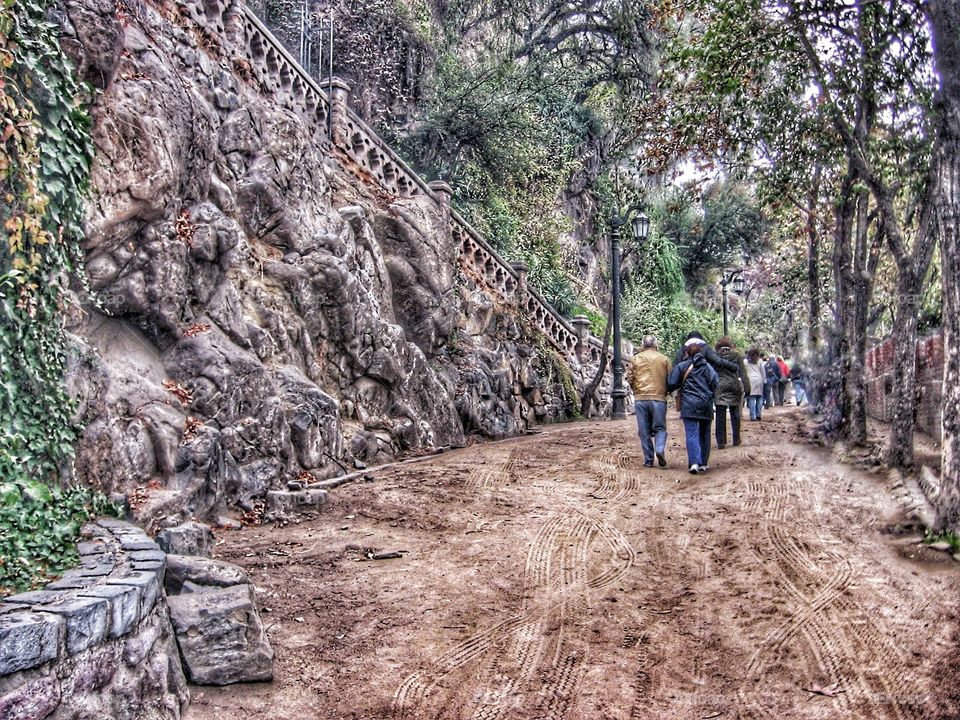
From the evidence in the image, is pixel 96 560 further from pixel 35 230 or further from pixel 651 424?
pixel 651 424

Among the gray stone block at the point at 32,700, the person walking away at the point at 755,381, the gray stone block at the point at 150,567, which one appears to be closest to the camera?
the gray stone block at the point at 32,700

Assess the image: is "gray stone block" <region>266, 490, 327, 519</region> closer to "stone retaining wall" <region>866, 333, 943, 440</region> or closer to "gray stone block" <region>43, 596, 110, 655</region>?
"gray stone block" <region>43, 596, 110, 655</region>

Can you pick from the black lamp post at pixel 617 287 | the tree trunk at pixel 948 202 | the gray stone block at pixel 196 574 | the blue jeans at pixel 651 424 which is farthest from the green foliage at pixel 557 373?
the gray stone block at pixel 196 574

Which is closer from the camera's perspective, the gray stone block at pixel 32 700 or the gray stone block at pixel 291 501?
the gray stone block at pixel 32 700

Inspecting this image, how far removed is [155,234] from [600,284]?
2369 cm

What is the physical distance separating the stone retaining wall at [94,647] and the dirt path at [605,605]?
0.48 meters

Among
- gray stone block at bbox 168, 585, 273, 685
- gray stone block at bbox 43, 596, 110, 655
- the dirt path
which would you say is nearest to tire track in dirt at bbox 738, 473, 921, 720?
the dirt path

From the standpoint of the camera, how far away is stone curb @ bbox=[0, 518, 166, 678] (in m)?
3.64

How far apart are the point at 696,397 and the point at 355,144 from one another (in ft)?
31.9

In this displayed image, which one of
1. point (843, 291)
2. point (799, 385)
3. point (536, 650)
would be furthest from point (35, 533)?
point (799, 385)

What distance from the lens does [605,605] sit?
6379 mm

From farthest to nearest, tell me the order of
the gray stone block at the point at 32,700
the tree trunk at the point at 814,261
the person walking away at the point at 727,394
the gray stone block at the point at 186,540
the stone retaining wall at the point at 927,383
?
the tree trunk at the point at 814,261 < the person walking away at the point at 727,394 < the stone retaining wall at the point at 927,383 < the gray stone block at the point at 186,540 < the gray stone block at the point at 32,700

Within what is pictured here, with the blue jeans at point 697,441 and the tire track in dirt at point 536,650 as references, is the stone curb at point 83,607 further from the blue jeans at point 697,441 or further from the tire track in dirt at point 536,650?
the blue jeans at point 697,441

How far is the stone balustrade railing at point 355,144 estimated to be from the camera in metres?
13.8
